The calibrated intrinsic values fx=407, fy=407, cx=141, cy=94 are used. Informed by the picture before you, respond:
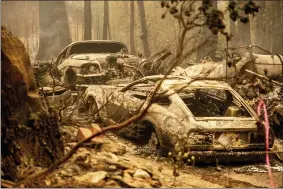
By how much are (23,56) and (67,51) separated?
27.0 feet

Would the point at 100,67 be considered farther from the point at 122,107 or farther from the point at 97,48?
the point at 122,107

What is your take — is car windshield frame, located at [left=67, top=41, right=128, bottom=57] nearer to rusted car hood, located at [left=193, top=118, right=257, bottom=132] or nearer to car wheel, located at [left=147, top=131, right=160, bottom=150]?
car wheel, located at [left=147, top=131, right=160, bottom=150]

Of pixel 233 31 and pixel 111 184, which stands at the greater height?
pixel 233 31

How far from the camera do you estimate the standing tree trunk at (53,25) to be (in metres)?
21.8

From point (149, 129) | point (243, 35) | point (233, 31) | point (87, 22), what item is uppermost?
point (87, 22)

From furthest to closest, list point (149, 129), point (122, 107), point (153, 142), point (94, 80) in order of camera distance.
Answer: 1. point (94, 80)
2. point (122, 107)
3. point (149, 129)
4. point (153, 142)

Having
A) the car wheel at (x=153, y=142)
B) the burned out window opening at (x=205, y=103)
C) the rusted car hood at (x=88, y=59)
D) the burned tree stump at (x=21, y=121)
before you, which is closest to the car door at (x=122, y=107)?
the car wheel at (x=153, y=142)

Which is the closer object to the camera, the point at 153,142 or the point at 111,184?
the point at 111,184

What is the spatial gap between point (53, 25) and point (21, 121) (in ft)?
57.1

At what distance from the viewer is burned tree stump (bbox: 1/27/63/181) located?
4949 mm

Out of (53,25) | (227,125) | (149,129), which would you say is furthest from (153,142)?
(53,25)

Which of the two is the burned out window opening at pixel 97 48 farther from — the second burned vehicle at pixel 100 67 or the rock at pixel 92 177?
the rock at pixel 92 177

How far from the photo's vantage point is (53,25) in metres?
21.8

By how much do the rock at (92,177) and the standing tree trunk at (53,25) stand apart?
17.3m
